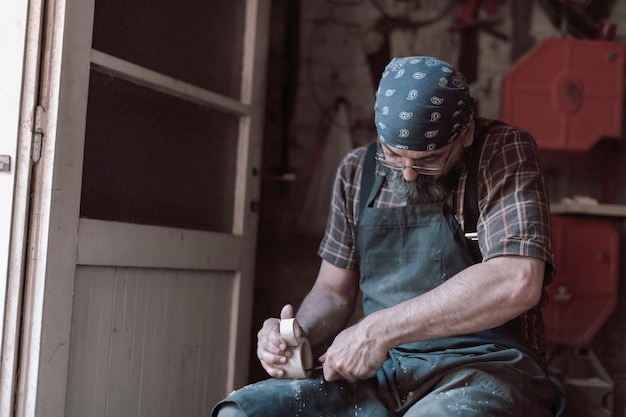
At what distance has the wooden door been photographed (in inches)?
87.1

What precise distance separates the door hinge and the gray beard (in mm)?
1021

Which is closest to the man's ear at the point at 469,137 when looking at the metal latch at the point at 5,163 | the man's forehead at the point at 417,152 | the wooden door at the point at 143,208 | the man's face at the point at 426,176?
the man's face at the point at 426,176

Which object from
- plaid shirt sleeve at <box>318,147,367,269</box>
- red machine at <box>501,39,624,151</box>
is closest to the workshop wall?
red machine at <box>501,39,624,151</box>

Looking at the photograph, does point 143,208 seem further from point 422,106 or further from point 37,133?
point 422,106

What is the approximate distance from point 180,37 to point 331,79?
111 cm

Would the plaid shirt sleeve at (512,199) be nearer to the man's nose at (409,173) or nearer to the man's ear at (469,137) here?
the man's ear at (469,137)

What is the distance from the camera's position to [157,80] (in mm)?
2652

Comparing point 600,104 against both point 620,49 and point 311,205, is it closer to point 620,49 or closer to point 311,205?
point 620,49

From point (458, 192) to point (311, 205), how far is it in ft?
5.53


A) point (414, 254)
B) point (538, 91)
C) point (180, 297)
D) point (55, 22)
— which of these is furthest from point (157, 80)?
point (538, 91)

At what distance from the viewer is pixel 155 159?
277cm

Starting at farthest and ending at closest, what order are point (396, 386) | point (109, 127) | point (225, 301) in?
point (225, 301), point (109, 127), point (396, 386)

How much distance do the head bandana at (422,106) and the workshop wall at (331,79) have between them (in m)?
1.73

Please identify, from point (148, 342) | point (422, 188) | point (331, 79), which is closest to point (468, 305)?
point (422, 188)
